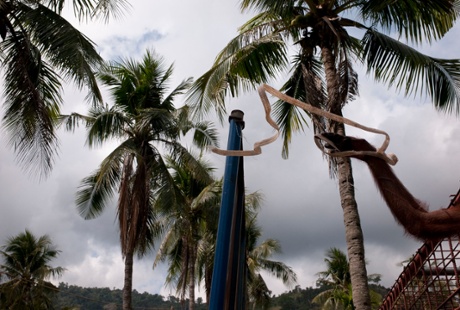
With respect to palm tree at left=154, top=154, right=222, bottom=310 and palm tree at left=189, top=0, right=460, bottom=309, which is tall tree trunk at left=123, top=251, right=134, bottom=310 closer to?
palm tree at left=154, top=154, right=222, bottom=310

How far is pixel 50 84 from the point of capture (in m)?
10.1

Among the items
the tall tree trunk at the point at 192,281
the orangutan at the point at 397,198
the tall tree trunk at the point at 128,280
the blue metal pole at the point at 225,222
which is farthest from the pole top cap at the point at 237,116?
the tall tree trunk at the point at 192,281

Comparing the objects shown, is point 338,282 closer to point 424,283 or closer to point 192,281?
point 192,281

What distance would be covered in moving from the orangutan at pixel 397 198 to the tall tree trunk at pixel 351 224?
3.35m

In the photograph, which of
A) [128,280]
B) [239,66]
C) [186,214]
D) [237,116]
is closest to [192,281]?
[186,214]

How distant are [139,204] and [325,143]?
1048 cm

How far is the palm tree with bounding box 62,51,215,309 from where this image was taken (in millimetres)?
13382

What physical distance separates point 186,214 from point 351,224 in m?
9.32

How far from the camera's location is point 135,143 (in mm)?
15016

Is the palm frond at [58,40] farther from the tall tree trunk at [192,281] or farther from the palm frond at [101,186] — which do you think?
the tall tree trunk at [192,281]

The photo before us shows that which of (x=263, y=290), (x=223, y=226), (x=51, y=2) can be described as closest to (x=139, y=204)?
(x=51, y=2)

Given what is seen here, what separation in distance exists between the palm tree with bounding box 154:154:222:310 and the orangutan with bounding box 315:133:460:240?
11.1 m

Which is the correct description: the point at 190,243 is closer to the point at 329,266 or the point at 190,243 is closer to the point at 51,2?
the point at 329,266

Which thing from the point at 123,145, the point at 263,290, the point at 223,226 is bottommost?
the point at 223,226
